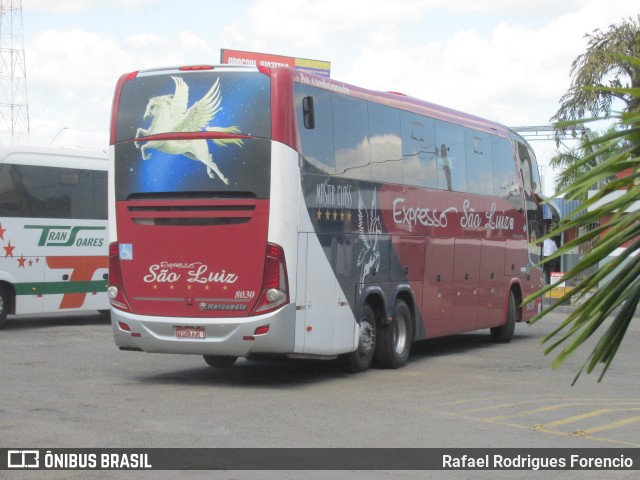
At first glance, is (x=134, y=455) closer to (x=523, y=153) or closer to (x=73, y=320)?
(x=523, y=153)

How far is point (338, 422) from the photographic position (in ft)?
32.9

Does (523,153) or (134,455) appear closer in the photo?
(134,455)

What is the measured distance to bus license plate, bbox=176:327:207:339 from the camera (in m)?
12.6

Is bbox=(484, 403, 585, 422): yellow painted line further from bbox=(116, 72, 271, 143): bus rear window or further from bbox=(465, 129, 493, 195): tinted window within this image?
bbox=(465, 129, 493, 195): tinted window

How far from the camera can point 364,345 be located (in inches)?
572

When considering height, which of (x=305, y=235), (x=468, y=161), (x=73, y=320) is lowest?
(x=73, y=320)

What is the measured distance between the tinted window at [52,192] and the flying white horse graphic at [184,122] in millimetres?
8287

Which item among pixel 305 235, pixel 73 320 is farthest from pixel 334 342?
pixel 73 320

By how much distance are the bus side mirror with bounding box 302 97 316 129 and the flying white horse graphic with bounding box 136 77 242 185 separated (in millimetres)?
876

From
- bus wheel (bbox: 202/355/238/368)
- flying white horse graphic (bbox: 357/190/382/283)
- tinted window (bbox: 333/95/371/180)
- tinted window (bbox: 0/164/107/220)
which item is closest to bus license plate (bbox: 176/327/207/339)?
bus wheel (bbox: 202/355/238/368)

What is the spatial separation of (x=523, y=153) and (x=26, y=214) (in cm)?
1001

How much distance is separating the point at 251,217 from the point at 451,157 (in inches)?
229

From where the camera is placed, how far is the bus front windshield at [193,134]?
1261 cm

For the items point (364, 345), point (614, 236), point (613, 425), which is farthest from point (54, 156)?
point (614, 236)
